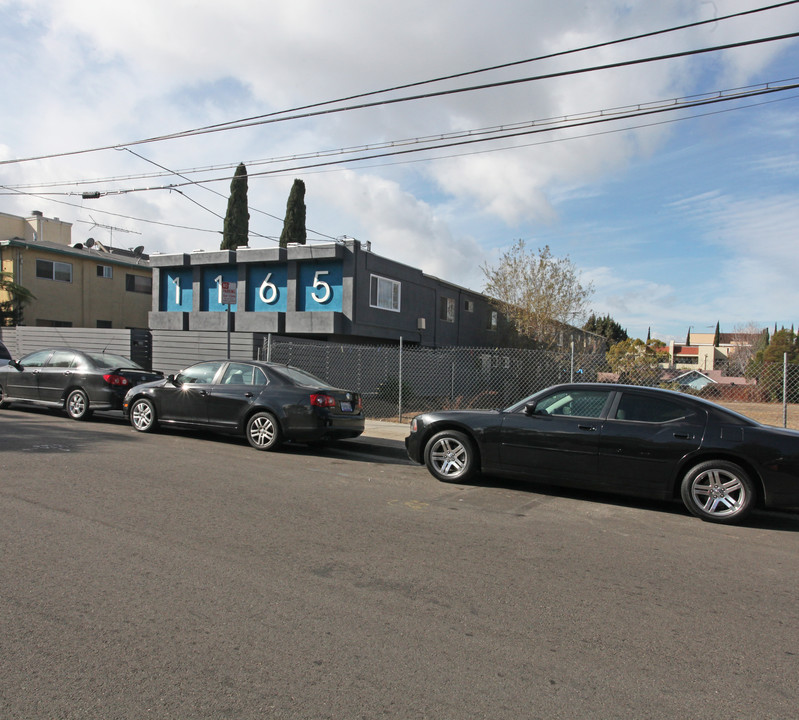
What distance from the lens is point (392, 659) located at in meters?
3.12

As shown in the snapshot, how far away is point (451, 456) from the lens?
772 centimetres

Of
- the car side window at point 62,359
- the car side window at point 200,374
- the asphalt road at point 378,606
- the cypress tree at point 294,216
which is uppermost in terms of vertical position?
the cypress tree at point 294,216

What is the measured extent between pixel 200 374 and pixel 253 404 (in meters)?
1.48

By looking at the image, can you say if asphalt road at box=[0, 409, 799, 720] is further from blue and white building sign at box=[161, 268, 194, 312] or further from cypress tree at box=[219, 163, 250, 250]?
cypress tree at box=[219, 163, 250, 250]

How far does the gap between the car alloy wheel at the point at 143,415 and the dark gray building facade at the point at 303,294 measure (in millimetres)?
10559

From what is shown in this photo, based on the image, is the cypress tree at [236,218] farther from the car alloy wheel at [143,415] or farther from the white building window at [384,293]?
the car alloy wheel at [143,415]

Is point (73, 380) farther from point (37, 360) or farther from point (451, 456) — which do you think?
point (451, 456)

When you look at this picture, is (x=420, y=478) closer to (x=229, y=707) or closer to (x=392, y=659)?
(x=392, y=659)

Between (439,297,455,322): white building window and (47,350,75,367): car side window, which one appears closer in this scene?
(47,350,75,367): car side window

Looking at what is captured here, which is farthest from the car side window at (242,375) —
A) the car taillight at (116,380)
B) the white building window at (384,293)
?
the white building window at (384,293)

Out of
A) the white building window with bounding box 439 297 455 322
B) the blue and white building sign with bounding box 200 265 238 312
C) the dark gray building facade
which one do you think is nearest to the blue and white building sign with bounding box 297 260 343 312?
the dark gray building facade

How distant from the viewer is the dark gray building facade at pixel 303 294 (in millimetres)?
22281

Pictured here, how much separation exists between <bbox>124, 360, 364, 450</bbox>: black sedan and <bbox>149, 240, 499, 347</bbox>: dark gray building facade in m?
10.9

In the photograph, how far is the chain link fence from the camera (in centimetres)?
1647
